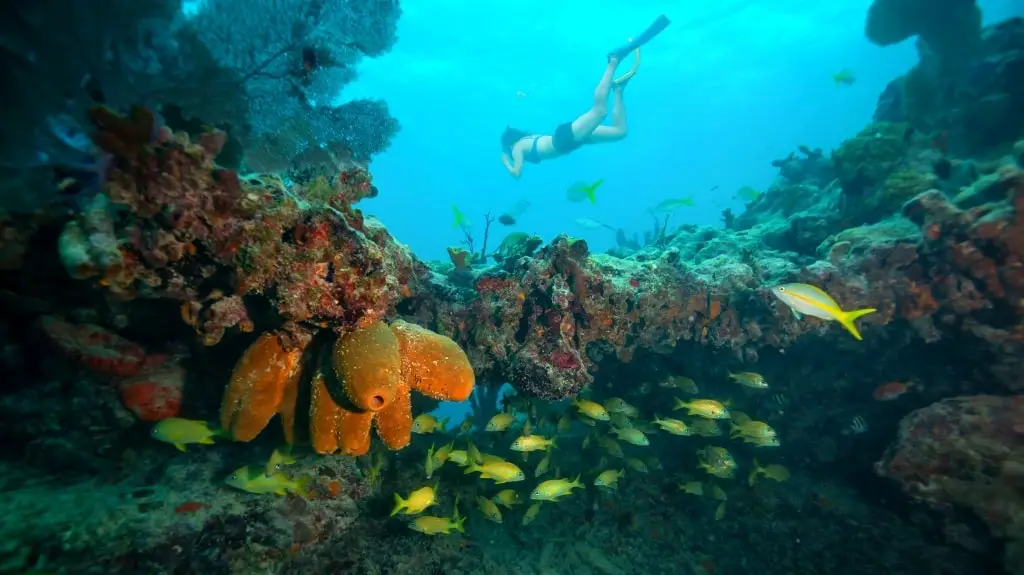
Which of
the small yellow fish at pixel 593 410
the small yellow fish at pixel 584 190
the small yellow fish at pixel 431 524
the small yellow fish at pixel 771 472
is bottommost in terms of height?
the small yellow fish at pixel 431 524

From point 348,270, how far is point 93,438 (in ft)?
10.6

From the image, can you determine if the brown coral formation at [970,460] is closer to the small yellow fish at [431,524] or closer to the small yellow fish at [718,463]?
the small yellow fish at [718,463]

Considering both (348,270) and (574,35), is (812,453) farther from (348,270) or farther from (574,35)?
(574,35)

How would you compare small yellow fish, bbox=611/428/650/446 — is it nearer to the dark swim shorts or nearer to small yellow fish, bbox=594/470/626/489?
small yellow fish, bbox=594/470/626/489

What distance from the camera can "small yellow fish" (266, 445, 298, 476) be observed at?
4.02 metres

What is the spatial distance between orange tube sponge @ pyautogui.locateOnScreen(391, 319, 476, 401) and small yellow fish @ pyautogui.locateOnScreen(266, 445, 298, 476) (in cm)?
183

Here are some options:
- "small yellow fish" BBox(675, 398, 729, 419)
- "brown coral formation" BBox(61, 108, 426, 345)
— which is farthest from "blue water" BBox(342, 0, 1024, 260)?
"small yellow fish" BBox(675, 398, 729, 419)

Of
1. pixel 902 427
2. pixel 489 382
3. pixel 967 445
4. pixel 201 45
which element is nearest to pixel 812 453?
pixel 902 427

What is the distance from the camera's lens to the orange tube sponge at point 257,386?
3129 millimetres

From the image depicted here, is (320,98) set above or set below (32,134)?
above

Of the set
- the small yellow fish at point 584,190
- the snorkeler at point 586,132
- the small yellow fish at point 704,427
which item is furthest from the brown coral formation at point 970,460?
the snorkeler at point 586,132

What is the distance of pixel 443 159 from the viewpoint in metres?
90.1

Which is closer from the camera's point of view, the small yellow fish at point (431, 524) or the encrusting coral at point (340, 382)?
the encrusting coral at point (340, 382)

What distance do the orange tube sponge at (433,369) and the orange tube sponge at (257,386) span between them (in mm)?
909
